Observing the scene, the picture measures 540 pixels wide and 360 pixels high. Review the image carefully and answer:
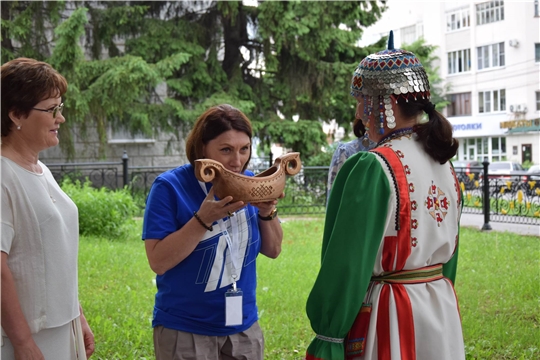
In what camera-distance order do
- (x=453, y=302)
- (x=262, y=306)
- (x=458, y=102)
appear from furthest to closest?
(x=458, y=102), (x=262, y=306), (x=453, y=302)

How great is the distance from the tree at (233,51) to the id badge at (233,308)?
13.3 meters

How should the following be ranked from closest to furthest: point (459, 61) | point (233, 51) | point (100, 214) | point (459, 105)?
point (100, 214)
point (233, 51)
point (459, 61)
point (459, 105)

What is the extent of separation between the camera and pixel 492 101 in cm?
3750

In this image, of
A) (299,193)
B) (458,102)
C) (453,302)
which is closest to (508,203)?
(299,193)

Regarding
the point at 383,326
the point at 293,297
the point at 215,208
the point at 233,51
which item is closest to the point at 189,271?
the point at 215,208

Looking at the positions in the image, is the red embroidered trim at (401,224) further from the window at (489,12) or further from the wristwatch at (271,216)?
the window at (489,12)

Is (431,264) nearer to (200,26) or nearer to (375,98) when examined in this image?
(375,98)

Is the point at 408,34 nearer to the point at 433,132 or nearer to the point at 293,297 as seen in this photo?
the point at 293,297

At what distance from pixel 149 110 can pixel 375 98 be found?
1513 centimetres

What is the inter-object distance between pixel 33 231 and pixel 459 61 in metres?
40.2

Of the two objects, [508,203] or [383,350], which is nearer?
[383,350]

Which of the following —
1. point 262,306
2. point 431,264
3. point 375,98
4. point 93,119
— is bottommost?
point 262,306

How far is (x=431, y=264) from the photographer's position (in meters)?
2.43

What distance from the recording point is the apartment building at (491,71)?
114ft
